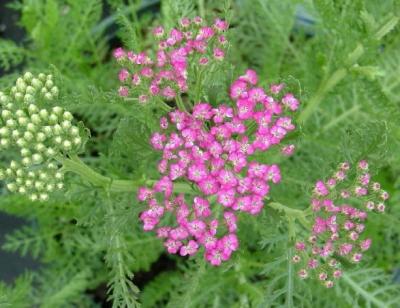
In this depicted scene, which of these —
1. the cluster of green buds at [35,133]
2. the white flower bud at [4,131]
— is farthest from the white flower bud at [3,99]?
the white flower bud at [4,131]

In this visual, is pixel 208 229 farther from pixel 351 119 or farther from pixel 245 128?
pixel 351 119

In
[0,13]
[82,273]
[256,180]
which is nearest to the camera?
[256,180]

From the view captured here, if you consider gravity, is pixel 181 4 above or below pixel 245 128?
above

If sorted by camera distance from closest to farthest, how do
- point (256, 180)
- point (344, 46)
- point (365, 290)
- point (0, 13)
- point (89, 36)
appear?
point (256, 180) < point (344, 46) < point (365, 290) < point (89, 36) < point (0, 13)

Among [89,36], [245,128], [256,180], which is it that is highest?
[89,36]

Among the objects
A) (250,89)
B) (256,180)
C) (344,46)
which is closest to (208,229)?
(256,180)

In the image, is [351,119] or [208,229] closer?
[208,229]
